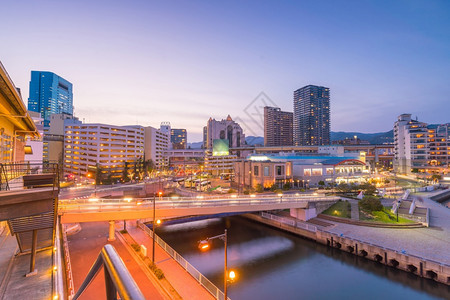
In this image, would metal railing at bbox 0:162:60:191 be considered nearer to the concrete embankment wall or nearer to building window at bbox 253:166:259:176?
the concrete embankment wall

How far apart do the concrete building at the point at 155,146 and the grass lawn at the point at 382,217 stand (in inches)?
2878

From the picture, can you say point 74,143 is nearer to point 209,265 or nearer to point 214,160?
point 214,160

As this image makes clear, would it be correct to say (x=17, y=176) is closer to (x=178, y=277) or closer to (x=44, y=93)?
(x=178, y=277)

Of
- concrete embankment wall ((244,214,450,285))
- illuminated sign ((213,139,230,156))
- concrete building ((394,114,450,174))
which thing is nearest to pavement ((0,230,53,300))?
concrete embankment wall ((244,214,450,285))

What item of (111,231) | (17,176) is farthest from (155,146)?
(17,176)

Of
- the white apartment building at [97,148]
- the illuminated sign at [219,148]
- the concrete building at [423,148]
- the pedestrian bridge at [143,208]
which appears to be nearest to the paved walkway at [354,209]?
the pedestrian bridge at [143,208]

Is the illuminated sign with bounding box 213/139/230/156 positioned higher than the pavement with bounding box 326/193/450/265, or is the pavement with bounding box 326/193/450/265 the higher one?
the illuminated sign with bounding box 213/139/230/156

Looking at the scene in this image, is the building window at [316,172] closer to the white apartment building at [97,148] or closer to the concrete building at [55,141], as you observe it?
the white apartment building at [97,148]

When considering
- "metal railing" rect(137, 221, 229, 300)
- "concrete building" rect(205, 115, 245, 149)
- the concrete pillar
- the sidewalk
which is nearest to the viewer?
"metal railing" rect(137, 221, 229, 300)

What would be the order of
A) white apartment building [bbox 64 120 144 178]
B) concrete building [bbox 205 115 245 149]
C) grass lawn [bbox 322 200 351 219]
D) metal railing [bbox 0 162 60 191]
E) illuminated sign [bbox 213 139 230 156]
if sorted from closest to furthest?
metal railing [bbox 0 162 60 191], grass lawn [bbox 322 200 351 219], white apartment building [bbox 64 120 144 178], illuminated sign [bbox 213 139 230 156], concrete building [bbox 205 115 245 149]

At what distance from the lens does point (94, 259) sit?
63.1 feet

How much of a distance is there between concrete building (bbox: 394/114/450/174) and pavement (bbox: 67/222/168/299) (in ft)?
312

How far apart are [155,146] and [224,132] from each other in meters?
89.5

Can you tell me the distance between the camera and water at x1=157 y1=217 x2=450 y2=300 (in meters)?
18.4
